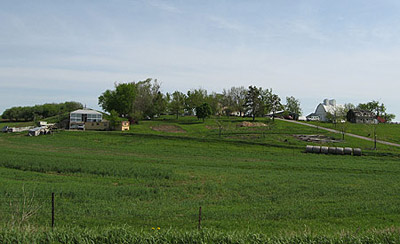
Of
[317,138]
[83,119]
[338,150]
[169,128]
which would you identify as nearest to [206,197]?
[338,150]

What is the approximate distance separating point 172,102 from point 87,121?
33.0 m

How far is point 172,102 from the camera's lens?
101 m

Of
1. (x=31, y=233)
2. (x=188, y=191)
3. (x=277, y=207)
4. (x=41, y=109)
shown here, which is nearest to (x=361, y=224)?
(x=277, y=207)

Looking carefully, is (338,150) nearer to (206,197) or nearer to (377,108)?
(206,197)

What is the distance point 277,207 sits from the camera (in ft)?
52.3

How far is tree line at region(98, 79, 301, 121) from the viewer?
3590 inches

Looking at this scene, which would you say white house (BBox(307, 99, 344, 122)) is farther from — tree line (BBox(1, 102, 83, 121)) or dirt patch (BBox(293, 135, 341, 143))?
tree line (BBox(1, 102, 83, 121))

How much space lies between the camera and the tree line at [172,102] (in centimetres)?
9119

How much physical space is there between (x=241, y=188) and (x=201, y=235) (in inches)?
491

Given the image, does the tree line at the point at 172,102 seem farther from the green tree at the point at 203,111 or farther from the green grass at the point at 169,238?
the green grass at the point at 169,238

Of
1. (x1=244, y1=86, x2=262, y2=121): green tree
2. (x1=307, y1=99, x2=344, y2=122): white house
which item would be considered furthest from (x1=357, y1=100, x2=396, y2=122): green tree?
(x1=244, y1=86, x2=262, y2=121): green tree

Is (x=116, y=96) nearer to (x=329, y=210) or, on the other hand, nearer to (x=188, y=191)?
(x=188, y=191)

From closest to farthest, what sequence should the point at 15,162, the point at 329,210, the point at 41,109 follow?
the point at 329,210 < the point at 15,162 < the point at 41,109

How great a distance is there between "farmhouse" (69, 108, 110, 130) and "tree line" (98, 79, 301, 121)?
5403 mm
